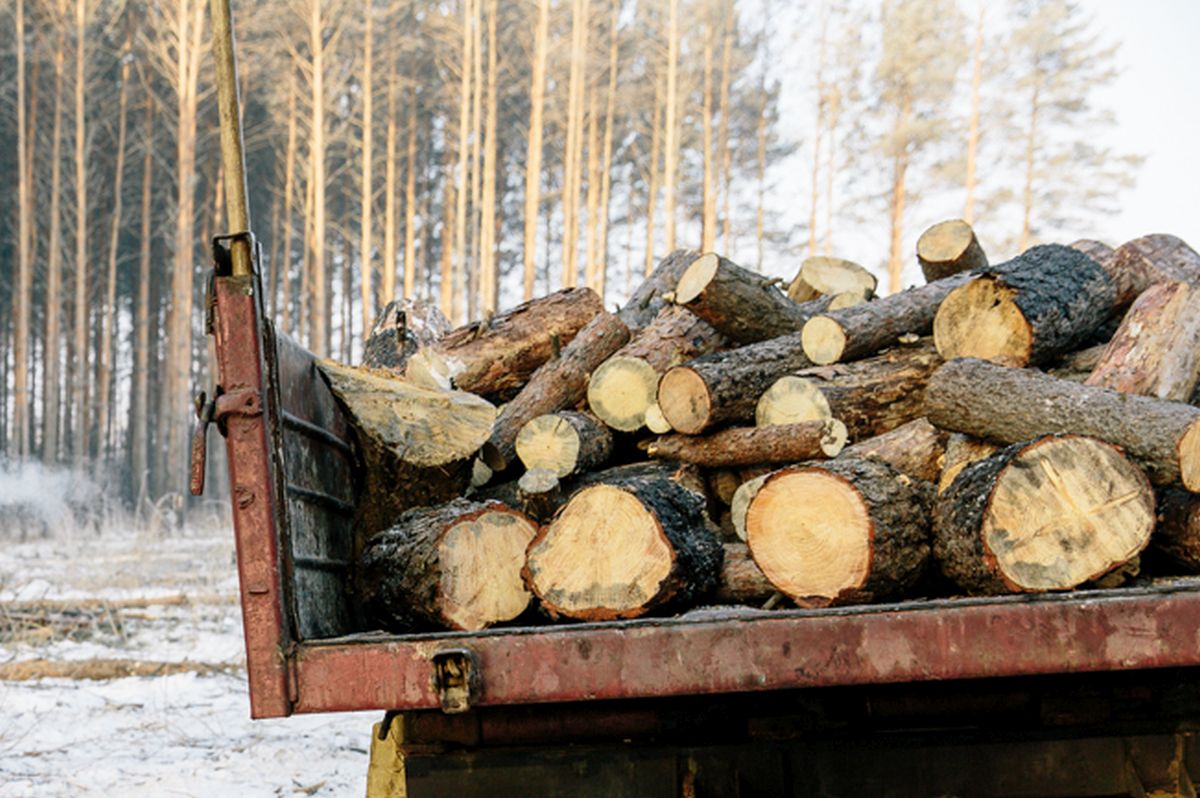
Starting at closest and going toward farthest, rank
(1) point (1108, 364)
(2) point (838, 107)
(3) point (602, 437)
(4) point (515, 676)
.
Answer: (4) point (515, 676) → (1) point (1108, 364) → (3) point (602, 437) → (2) point (838, 107)

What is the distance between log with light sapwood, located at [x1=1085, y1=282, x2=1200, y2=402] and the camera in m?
3.29

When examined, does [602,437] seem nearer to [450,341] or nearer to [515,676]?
[450,341]

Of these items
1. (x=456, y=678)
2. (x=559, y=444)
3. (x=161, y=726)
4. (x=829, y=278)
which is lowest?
(x=161, y=726)

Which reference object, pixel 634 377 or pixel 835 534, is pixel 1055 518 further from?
pixel 634 377

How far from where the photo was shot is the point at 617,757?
2.23 meters

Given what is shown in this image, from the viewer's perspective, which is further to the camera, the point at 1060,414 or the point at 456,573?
the point at 1060,414

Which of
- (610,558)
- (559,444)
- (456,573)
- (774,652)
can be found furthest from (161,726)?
(774,652)

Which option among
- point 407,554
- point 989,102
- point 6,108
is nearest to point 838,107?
point 989,102

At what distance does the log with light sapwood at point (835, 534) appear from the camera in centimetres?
241

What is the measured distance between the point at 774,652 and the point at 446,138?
2884 centimetres

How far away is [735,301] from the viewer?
164 inches

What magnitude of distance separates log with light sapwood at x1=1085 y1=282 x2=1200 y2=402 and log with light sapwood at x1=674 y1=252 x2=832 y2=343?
49.0 inches

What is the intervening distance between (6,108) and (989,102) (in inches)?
934

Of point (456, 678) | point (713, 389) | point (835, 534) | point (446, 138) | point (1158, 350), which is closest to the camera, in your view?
point (456, 678)
